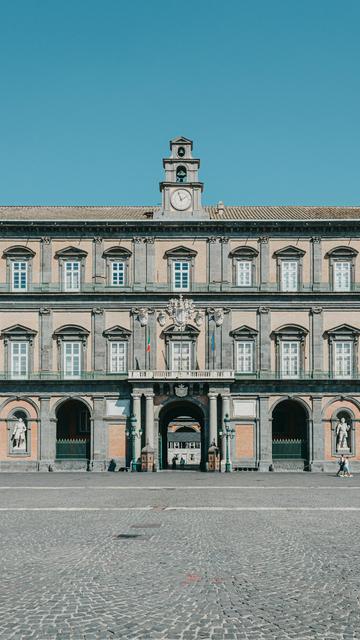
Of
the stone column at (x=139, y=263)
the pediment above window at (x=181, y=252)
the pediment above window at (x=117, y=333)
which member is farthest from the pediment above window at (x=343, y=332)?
the pediment above window at (x=117, y=333)

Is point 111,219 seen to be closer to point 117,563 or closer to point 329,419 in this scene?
point 329,419

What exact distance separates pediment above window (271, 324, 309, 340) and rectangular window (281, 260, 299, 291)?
264cm

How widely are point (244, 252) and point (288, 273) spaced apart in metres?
3.29

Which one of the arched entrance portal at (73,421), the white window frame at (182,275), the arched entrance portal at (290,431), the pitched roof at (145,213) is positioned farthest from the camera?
the arched entrance portal at (73,421)

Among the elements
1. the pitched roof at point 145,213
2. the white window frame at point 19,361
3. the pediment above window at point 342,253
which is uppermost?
the pitched roof at point 145,213

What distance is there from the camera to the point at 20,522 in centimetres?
2400

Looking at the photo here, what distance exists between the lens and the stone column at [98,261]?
59375 mm

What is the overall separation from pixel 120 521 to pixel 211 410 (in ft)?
109

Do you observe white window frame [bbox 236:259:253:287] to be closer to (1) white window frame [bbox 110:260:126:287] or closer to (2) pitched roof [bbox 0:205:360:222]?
(2) pitched roof [bbox 0:205:360:222]

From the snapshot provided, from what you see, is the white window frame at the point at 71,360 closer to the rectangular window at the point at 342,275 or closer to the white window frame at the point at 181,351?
the white window frame at the point at 181,351

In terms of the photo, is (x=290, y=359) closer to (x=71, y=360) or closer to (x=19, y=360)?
(x=71, y=360)

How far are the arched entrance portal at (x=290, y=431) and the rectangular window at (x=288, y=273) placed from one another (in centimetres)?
789

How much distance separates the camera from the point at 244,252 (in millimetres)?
59594

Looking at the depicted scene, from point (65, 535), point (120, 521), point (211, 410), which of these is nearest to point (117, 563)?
point (65, 535)
